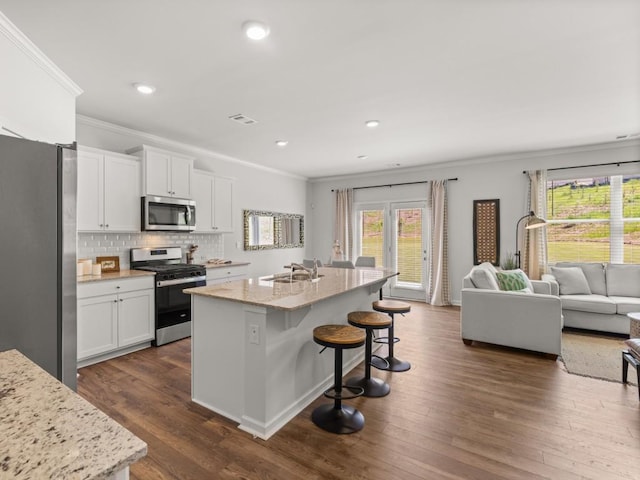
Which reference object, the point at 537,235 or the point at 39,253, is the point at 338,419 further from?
the point at 537,235

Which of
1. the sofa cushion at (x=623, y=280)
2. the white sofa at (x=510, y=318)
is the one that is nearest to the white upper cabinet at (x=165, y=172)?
the white sofa at (x=510, y=318)

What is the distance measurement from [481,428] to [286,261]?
5.40 m

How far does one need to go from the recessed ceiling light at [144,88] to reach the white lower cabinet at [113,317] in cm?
200

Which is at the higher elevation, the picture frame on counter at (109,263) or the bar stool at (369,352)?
the picture frame on counter at (109,263)

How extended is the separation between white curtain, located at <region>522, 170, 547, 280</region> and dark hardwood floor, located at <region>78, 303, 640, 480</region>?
2.48m

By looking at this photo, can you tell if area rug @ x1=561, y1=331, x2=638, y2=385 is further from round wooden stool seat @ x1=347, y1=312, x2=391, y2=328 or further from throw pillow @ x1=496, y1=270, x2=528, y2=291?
round wooden stool seat @ x1=347, y1=312, x2=391, y2=328

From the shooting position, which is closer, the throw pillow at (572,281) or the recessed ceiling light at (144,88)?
the recessed ceiling light at (144,88)

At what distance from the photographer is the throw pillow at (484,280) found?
4.08 m

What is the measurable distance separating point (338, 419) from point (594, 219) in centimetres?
533

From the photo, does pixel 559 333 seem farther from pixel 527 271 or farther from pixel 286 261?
pixel 286 261

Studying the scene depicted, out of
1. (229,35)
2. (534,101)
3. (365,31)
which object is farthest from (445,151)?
(229,35)

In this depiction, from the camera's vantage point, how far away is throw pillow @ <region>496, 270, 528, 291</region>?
418cm

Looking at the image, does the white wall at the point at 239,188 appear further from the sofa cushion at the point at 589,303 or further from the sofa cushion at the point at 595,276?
the sofa cushion at the point at 595,276

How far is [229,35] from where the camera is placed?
7.54 ft
